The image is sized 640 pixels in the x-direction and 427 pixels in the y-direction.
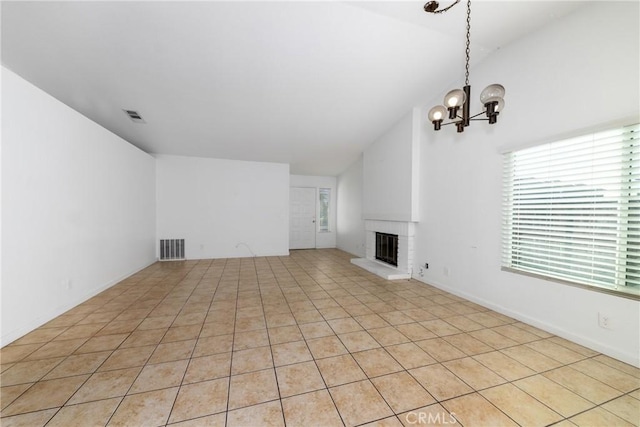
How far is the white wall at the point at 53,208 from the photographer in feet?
7.34

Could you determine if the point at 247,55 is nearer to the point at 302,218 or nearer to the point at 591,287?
the point at 591,287

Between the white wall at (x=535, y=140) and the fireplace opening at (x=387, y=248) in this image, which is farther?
the fireplace opening at (x=387, y=248)

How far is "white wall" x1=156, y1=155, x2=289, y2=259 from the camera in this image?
5875mm

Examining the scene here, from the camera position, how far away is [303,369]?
1855mm

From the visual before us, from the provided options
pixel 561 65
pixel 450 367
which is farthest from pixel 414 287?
pixel 561 65

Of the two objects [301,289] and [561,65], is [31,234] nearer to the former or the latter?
[301,289]

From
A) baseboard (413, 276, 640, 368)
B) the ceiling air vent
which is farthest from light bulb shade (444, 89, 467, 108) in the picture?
the ceiling air vent

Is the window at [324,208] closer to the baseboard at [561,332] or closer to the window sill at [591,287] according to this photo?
the baseboard at [561,332]

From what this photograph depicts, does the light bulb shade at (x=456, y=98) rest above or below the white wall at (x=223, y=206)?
above

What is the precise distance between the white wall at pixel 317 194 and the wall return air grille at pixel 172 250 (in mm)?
3569

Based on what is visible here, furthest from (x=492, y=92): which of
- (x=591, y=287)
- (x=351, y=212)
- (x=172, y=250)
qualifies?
(x=172, y=250)

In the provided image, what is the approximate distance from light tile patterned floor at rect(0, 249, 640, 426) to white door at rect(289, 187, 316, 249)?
4.64 metres

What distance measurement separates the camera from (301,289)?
380cm

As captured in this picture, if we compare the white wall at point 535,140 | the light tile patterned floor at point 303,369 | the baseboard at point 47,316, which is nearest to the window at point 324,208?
the white wall at point 535,140
